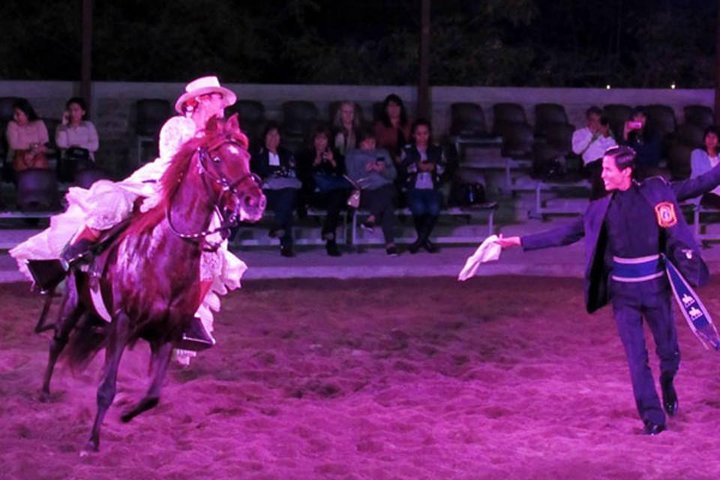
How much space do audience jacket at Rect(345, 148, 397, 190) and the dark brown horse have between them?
329 inches

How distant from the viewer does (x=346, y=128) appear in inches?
728

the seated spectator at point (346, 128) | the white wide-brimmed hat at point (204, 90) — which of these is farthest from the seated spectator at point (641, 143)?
the white wide-brimmed hat at point (204, 90)

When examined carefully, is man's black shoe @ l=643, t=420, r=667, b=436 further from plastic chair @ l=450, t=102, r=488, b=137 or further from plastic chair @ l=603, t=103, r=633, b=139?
plastic chair @ l=603, t=103, r=633, b=139

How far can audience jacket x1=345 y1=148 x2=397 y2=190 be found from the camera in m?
17.7

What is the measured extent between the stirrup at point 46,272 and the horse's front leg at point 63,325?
0.32 metres

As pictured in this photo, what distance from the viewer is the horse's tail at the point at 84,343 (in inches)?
406

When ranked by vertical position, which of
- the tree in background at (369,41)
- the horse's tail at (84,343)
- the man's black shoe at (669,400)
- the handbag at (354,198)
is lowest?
the man's black shoe at (669,400)

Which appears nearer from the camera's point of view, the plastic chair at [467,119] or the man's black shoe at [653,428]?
the man's black shoe at [653,428]

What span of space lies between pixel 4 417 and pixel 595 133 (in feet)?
37.5

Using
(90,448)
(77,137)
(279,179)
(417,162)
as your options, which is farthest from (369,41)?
(90,448)

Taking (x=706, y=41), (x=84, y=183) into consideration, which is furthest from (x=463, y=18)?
(x=84, y=183)

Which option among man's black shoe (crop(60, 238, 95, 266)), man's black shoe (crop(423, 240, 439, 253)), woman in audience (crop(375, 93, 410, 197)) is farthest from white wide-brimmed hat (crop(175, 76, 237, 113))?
woman in audience (crop(375, 93, 410, 197))

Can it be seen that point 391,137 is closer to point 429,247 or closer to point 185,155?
point 429,247

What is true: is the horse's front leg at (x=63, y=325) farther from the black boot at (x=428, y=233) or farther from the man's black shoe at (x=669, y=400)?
the black boot at (x=428, y=233)
